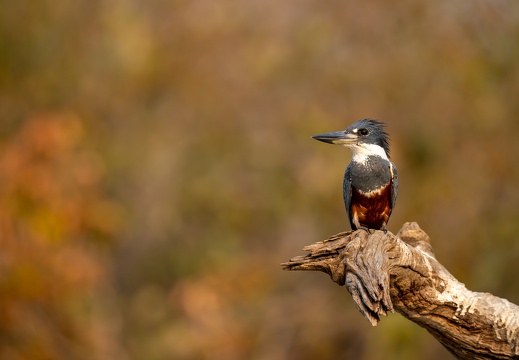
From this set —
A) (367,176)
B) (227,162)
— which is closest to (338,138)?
(367,176)

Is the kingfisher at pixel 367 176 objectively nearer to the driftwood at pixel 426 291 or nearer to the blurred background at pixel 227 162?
the driftwood at pixel 426 291

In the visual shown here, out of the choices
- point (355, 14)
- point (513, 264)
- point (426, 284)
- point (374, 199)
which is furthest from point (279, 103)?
point (426, 284)

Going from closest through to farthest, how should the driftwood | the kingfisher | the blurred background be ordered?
1. the driftwood
2. the kingfisher
3. the blurred background

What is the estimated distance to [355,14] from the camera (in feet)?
38.1

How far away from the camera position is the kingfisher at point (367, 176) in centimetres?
541

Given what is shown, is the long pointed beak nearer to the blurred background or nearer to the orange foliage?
the blurred background

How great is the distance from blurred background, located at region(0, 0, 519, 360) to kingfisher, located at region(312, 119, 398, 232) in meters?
3.29

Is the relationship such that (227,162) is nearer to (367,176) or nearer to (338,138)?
(338,138)

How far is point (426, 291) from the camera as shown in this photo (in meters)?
4.28

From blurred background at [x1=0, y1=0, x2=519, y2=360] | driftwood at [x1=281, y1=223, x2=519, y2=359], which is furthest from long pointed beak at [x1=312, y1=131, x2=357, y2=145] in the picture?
blurred background at [x1=0, y1=0, x2=519, y2=360]

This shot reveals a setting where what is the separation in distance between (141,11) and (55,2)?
195 centimetres

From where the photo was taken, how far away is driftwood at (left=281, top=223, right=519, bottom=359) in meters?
4.07

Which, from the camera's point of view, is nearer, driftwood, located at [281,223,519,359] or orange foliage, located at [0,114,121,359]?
driftwood, located at [281,223,519,359]

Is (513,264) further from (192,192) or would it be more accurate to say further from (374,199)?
(192,192)
